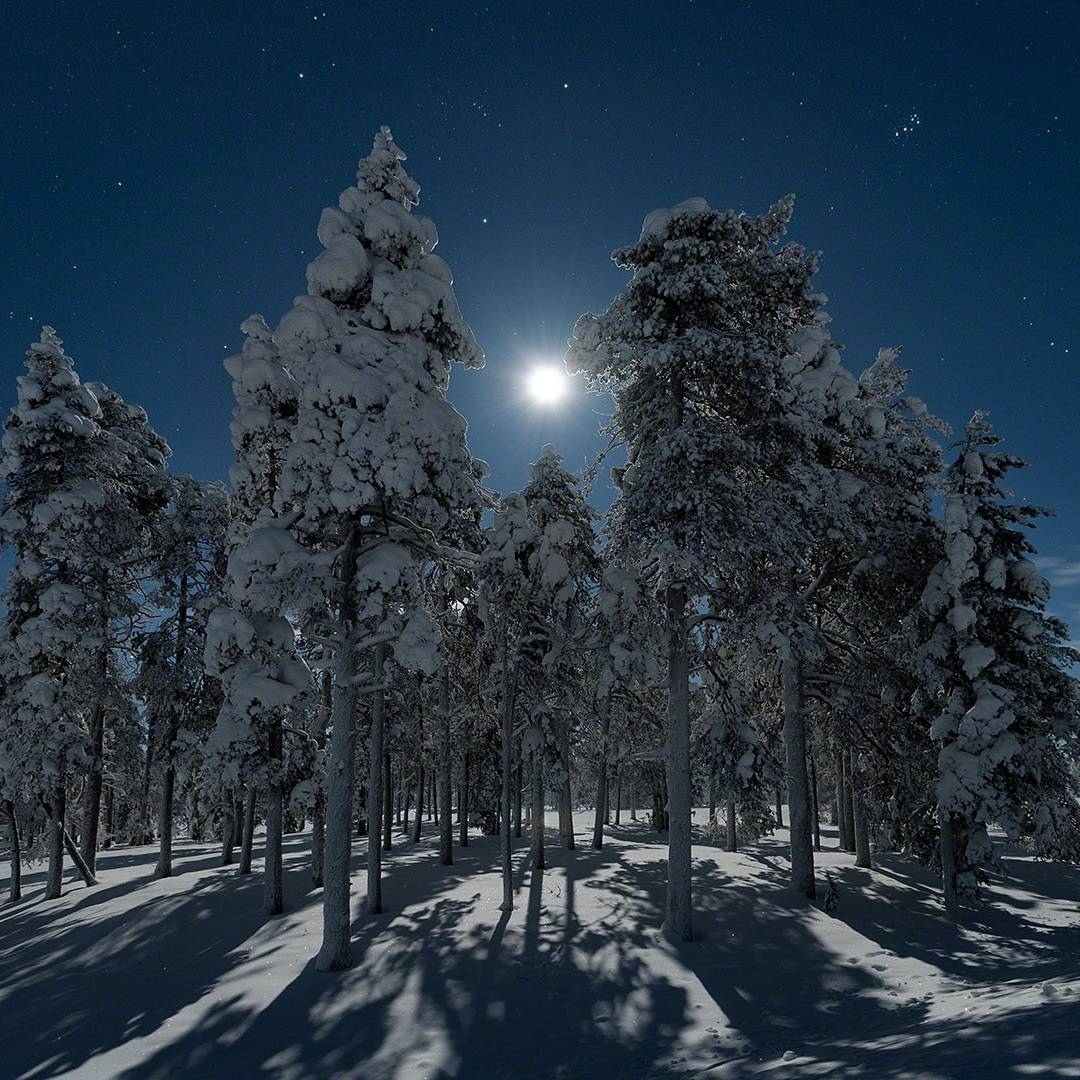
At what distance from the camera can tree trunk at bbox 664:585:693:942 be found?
43.6 feet

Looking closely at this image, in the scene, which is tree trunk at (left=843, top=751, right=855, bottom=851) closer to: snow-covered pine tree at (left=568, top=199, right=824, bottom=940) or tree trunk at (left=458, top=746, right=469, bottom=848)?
tree trunk at (left=458, top=746, right=469, bottom=848)

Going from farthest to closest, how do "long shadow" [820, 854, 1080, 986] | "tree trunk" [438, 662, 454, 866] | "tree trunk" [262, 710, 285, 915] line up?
1. "tree trunk" [438, 662, 454, 866]
2. "tree trunk" [262, 710, 285, 915]
3. "long shadow" [820, 854, 1080, 986]

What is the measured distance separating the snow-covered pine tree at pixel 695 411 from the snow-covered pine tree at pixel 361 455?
3.79 m

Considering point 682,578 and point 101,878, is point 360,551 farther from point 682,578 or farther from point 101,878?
point 101,878

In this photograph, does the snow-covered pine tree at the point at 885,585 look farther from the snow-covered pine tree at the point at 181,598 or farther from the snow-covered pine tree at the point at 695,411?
the snow-covered pine tree at the point at 181,598

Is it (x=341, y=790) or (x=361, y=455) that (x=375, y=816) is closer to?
(x=341, y=790)

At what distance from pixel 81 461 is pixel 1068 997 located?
81.3 feet

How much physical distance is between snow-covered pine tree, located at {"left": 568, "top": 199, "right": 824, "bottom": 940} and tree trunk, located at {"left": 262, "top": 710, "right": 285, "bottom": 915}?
31.3 ft

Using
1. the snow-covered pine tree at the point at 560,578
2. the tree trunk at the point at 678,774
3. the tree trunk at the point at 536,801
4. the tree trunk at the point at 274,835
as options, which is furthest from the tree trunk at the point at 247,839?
the tree trunk at the point at 678,774

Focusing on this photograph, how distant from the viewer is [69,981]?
38.9 ft

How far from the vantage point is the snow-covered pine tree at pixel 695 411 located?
13305 millimetres

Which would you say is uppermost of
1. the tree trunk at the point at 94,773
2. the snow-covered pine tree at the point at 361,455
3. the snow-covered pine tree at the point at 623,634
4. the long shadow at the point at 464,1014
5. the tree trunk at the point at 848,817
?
the snow-covered pine tree at the point at 361,455

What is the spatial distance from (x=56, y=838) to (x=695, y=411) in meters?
Result: 22.0


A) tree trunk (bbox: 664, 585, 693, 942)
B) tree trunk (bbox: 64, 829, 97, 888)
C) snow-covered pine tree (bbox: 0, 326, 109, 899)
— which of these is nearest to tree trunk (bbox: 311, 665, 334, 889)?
snow-covered pine tree (bbox: 0, 326, 109, 899)
